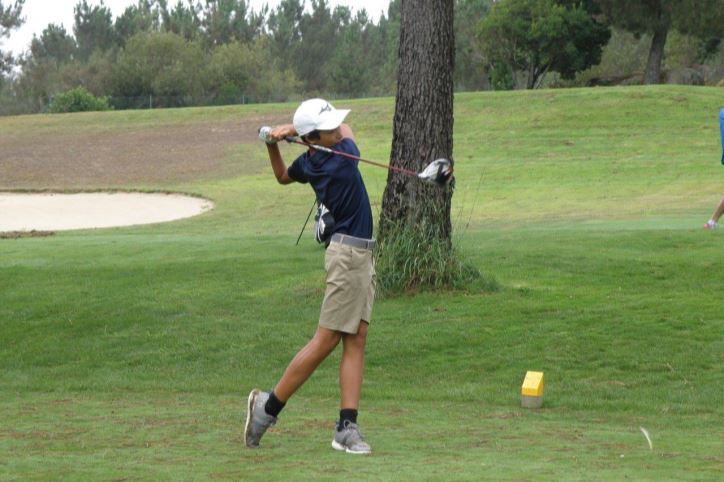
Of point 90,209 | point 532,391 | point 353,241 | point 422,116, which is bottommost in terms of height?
point 90,209

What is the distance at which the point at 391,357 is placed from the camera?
34.8 feet

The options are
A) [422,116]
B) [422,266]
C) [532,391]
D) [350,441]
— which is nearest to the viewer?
[350,441]

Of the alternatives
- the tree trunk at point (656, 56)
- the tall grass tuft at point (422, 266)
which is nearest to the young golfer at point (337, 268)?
the tall grass tuft at point (422, 266)

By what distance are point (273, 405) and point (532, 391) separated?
2402 mm

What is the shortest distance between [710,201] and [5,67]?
69197 mm

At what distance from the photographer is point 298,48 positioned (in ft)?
394

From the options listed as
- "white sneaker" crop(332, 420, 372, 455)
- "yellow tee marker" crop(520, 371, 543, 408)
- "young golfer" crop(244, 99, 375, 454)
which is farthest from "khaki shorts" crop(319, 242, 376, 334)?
"yellow tee marker" crop(520, 371, 543, 408)

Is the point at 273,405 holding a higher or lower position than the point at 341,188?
lower

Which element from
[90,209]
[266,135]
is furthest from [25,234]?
[266,135]

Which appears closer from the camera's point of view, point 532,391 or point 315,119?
point 315,119

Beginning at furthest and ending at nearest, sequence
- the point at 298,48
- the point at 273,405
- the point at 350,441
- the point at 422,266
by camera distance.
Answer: the point at 298,48, the point at 422,266, the point at 273,405, the point at 350,441

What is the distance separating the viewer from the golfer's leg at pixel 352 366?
7062mm

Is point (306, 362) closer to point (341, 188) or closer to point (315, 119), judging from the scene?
point (341, 188)

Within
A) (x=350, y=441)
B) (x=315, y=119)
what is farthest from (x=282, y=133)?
(x=350, y=441)
